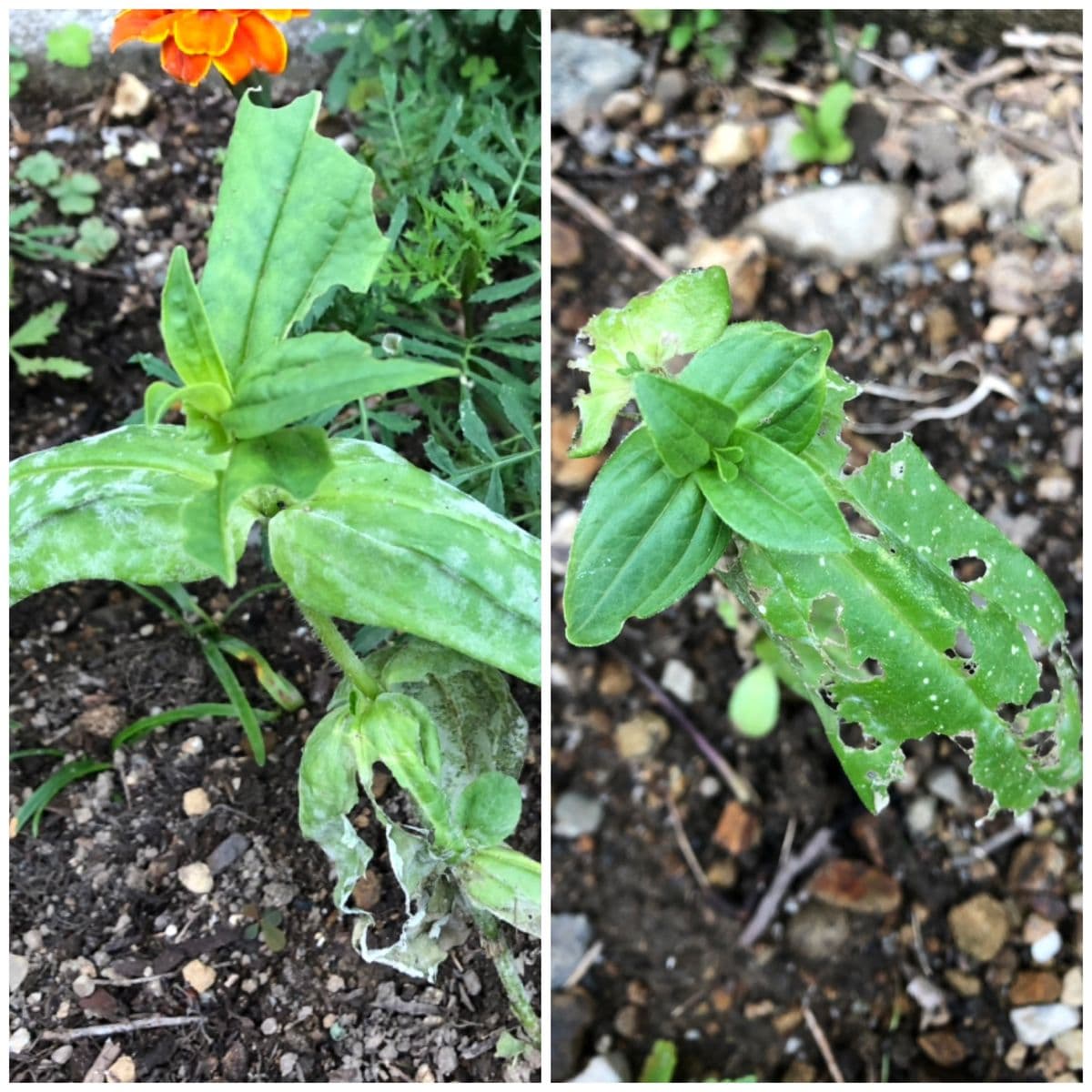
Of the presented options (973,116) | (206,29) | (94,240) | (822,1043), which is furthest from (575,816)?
(973,116)

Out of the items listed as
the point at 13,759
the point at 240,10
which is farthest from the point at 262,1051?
the point at 240,10

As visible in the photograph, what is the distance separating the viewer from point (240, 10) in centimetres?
90

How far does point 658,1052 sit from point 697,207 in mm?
1107

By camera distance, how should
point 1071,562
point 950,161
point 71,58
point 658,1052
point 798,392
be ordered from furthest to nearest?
point 950,161, point 1071,562, point 658,1052, point 71,58, point 798,392

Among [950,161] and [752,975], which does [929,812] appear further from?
[950,161]

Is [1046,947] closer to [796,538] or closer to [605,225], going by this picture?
[796,538]

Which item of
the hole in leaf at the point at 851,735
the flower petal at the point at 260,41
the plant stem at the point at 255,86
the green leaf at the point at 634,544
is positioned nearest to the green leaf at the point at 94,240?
the plant stem at the point at 255,86

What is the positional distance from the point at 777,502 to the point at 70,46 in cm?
93

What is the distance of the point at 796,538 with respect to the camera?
2.55 feet

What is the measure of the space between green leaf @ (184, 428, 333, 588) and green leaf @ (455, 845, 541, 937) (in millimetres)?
337

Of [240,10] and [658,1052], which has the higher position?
[240,10]

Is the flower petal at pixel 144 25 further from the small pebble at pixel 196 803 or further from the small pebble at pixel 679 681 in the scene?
the small pebble at pixel 679 681

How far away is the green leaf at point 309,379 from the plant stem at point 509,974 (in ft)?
1.47

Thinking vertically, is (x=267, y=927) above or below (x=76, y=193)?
below
